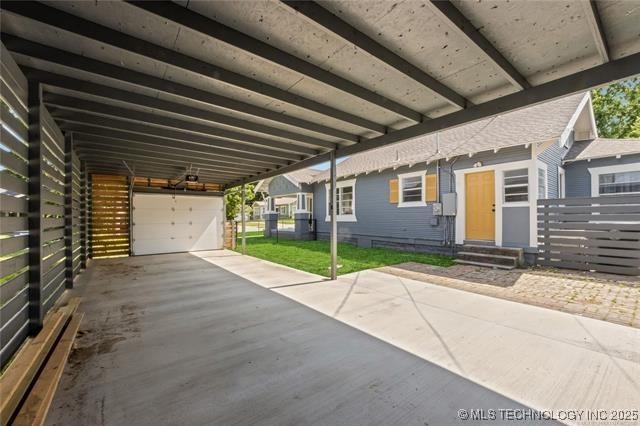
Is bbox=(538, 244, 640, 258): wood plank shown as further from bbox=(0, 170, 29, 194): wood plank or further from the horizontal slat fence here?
bbox=(0, 170, 29, 194): wood plank

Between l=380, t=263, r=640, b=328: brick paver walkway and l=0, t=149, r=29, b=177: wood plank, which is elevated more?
l=0, t=149, r=29, b=177: wood plank

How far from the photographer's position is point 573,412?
1.84 metres

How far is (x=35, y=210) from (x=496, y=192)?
29.5 feet

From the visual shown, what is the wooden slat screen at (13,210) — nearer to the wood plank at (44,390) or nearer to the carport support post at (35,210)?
the carport support post at (35,210)

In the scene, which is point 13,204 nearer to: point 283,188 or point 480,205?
point 480,205

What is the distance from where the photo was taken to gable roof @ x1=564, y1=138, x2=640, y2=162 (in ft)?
25.1

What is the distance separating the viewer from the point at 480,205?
25.9ft

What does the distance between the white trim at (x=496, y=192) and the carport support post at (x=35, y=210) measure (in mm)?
8756

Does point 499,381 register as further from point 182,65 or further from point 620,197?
point 620,197

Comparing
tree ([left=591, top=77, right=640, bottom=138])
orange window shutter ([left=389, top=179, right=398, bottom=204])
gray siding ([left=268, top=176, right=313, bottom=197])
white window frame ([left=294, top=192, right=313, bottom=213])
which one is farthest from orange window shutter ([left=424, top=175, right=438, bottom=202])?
tree ([left=591, top=77, right=640, bottom=138])

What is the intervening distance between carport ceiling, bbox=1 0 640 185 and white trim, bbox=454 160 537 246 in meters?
4.64

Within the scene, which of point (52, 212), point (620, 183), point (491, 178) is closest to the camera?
point (52, 212)

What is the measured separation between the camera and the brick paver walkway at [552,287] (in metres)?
3.77

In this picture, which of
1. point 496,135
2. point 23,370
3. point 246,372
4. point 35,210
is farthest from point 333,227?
point 496,135
